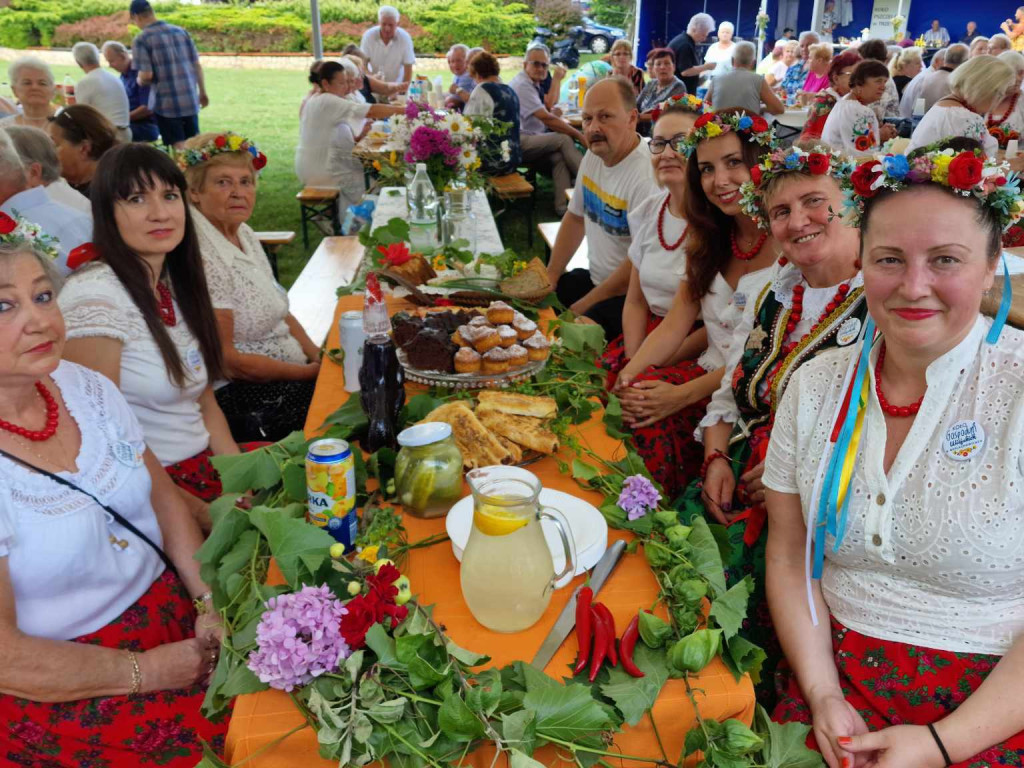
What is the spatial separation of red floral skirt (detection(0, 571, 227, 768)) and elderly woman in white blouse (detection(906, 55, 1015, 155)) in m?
6.34

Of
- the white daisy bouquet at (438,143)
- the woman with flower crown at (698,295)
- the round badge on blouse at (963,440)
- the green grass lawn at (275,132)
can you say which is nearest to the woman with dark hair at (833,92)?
the green grass lawn at (275,132)

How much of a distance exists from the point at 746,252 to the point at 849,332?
3.32 ft

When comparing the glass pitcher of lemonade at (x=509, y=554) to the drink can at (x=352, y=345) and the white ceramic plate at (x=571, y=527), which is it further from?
the drink can at (x=352, y=345)

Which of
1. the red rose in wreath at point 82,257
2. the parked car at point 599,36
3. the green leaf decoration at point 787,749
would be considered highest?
the parked car at point 599,36

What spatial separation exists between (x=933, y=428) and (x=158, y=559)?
69.3 inches

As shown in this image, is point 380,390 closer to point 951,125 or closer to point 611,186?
point 611,186

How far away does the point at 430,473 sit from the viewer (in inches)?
59.7

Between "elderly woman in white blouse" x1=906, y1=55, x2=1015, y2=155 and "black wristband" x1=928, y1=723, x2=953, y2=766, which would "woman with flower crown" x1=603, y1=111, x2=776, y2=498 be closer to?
"black wristband" x1=928, y1=723, x2=953, y2=766

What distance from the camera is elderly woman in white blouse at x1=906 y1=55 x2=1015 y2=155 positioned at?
19.3 ft

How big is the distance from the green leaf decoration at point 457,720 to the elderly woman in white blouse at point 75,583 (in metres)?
0.88

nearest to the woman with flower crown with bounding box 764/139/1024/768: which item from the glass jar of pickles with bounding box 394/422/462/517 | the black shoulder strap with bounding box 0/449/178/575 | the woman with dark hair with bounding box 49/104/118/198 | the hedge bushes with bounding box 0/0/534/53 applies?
the glass jar of pickles with bounding box 394/422/462/517

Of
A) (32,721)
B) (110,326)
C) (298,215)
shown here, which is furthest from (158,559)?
(298,215)

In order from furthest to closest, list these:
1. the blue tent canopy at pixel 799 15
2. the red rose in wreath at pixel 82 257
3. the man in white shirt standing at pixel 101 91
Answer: the blue tent canopy at pixel 799 15 → the man in white shirt standing at pixel 101 91 → the red rose in wreath at pixel 82 257

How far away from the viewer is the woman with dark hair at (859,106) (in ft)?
22.8
